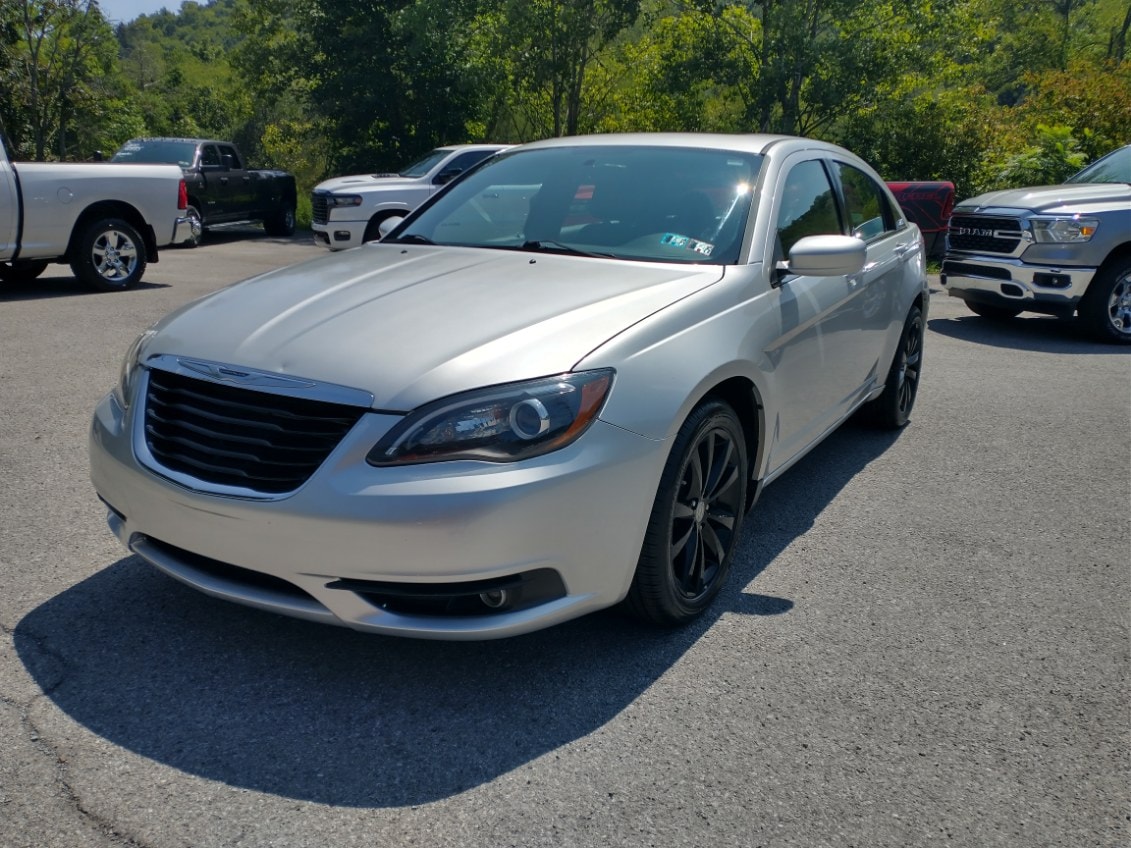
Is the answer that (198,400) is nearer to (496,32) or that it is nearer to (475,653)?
(475,653)

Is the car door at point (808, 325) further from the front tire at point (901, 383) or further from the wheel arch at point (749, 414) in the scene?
the front tire at point (901, 383)

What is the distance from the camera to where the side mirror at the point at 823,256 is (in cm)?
383

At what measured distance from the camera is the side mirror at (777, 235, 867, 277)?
3830 mm

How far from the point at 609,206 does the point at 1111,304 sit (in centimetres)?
692

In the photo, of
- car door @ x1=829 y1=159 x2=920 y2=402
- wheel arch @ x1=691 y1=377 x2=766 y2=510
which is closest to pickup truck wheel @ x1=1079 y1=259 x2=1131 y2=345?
car door @ x1=829 y1=159 x2=920 y2=402

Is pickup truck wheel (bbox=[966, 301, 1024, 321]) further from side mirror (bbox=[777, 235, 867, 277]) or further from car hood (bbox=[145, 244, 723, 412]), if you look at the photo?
car hood (bbox=[145, 244, 723, 412])

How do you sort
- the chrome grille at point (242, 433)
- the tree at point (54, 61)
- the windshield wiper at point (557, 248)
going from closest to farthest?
1. the chrome grille at point (242, 433)
2. the windshield wiper at point (557, 248)
3. the tree at point (54, 61)

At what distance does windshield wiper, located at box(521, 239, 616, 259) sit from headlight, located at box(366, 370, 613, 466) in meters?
1.26

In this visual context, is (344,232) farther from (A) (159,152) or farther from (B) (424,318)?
(B) (424,318)

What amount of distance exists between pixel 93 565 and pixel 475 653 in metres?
1.58

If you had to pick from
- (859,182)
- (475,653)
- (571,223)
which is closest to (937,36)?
(859,182)

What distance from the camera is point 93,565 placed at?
12.6ft

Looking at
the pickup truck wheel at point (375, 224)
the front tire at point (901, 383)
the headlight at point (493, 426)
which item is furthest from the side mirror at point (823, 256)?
the pickup truck wheel at point (375, 224)

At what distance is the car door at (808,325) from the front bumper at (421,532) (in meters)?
1.13
